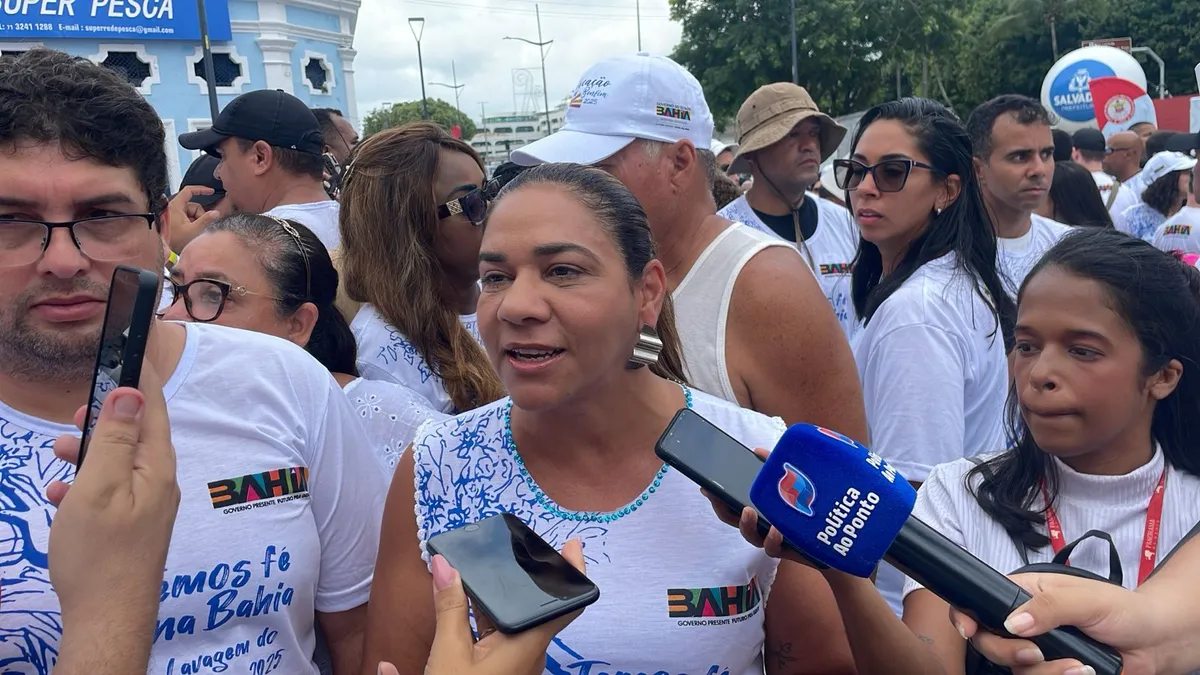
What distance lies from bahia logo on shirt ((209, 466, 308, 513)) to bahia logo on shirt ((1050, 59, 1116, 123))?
72.4ft

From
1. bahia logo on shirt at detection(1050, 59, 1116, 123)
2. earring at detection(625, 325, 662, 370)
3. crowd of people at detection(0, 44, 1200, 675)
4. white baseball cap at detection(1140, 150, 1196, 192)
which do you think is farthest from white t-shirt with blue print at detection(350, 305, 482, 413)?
bahia logo on shirt at detection(1050, 59, 1116, 123)

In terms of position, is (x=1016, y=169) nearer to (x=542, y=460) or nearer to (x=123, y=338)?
(x=542, y=460)

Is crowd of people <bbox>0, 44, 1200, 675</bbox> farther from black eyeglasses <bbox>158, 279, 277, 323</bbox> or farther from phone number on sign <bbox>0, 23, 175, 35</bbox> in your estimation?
phone number on sign <bbox>0, 23, 175, 35</bbox>

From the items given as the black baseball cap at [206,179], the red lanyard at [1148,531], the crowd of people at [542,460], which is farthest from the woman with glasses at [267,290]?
the black baseball cap at [206,179]

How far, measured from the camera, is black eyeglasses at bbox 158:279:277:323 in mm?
2818

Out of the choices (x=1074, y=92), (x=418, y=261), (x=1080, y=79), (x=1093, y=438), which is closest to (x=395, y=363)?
(x=418, y=261)

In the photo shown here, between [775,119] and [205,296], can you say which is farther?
[775,119]

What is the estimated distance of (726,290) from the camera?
2.59 metres

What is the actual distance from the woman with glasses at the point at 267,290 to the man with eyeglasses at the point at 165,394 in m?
0.67

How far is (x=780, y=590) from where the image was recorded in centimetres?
199

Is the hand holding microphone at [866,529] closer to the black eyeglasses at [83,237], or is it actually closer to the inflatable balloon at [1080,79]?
the black eyeglasses at [83,237]

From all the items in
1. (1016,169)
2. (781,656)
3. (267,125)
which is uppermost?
(267,125)

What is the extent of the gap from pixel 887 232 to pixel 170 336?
236 cm

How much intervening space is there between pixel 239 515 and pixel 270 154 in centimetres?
302
